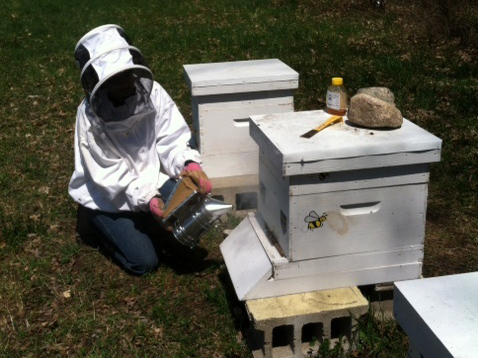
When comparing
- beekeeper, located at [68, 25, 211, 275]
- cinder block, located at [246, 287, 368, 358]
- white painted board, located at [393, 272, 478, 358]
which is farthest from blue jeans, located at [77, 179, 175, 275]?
white painted board, located at [393, 272, 478, 358]

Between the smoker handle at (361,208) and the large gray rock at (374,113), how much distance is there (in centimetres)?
35

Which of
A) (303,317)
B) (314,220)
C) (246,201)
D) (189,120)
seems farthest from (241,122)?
(189,120)

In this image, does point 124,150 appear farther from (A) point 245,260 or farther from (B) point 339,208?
(B) point 339,208

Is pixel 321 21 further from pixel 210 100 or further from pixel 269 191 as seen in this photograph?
pixel 269 191

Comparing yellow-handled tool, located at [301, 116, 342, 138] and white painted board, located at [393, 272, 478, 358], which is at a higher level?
yellow-handled tool, located at [301, 116, 342, 138]

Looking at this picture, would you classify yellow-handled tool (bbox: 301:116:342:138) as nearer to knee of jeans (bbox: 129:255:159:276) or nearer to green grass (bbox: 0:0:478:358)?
green grass (bbox: 0:0:478:358)

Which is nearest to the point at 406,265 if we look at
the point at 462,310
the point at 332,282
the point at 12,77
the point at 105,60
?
the point at 332,282

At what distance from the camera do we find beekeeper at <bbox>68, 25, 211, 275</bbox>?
3082mm

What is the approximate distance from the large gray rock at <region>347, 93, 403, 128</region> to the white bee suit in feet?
3.36

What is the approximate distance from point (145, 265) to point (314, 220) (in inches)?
46.3

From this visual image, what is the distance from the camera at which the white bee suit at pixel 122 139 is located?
10.0 feet

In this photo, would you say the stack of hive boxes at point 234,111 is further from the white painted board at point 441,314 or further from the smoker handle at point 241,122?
the white painted board at point 441,314

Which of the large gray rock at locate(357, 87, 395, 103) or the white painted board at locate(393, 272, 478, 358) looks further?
the large gray rock at locate(357, 87, 395, 103)

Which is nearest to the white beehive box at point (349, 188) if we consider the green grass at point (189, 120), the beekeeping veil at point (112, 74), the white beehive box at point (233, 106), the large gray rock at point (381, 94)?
the large gray rock at point (381, 94)
